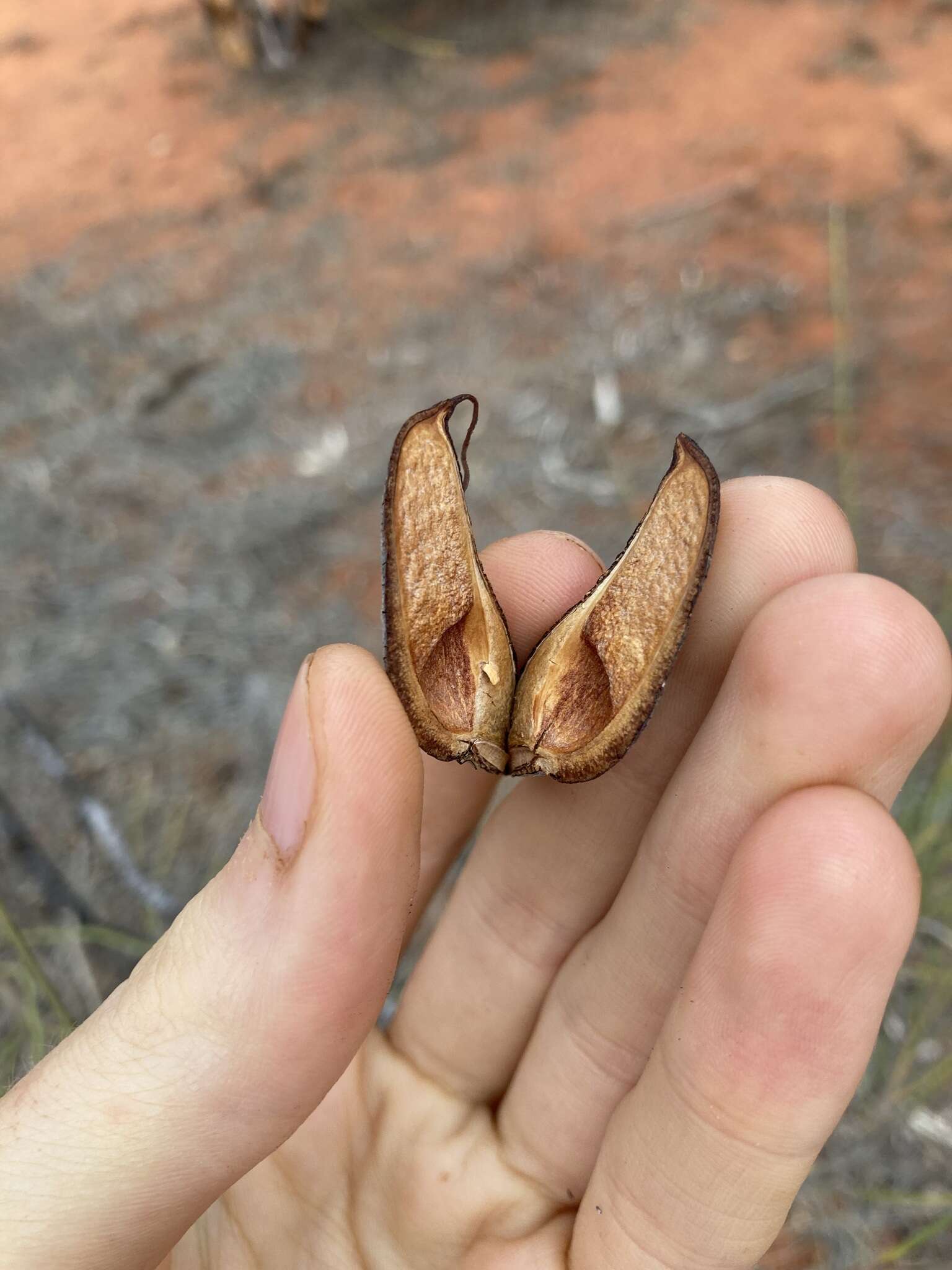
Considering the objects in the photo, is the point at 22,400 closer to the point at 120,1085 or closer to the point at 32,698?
the point at 32,698

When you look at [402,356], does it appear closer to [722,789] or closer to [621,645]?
[621,645]

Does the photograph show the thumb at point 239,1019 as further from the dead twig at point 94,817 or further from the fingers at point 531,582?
A: the dead twig at point 94,817

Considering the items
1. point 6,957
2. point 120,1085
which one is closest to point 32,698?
point 6,957

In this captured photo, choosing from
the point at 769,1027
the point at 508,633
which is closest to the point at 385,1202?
the point at 769,1027

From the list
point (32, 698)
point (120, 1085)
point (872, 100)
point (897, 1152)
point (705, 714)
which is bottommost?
point (897, 1152)

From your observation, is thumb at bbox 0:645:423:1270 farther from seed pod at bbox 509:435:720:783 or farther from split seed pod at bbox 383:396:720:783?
seed pod at bbox 509:435:720:783

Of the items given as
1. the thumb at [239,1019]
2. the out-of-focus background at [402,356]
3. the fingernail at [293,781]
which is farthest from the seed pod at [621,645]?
the out-of-focus background at [402,356]

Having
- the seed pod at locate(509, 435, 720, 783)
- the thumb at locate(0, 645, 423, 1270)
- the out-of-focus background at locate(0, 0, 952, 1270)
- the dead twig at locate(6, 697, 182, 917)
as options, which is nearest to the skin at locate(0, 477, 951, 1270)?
the thumb at locate(0, 645, 423, 1270)
